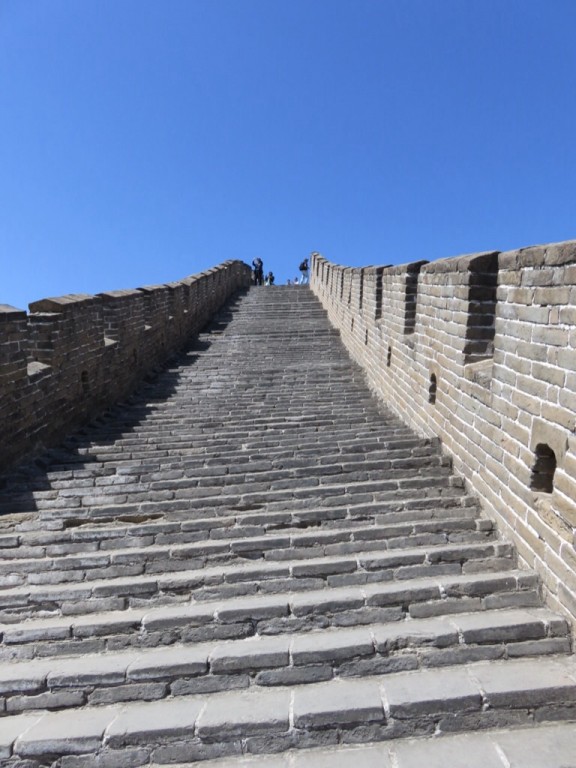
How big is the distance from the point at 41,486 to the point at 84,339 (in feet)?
8.53

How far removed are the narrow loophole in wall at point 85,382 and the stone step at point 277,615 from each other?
3822 millimetres

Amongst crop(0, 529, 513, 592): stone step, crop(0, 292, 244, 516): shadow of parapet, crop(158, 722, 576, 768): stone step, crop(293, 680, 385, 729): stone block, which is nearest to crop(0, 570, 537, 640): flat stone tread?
crop(0, 529, 513, 592): stone step

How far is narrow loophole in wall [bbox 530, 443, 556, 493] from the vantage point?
3.12 metres

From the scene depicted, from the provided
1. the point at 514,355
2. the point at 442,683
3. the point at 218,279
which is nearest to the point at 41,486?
the point at 442,683

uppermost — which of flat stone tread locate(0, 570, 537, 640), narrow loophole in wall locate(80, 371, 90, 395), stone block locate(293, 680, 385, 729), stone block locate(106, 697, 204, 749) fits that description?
narrow loophole in wall locate(80, 371, 90, 395)

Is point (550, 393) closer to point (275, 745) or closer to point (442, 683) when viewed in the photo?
point (442, 683)

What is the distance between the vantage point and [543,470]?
3.15 metres

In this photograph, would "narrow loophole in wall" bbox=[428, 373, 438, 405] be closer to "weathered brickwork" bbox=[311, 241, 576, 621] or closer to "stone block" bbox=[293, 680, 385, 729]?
"weathered brickwork" bbox=[311, 241, 576, 621]

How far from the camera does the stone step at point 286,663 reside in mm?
2916

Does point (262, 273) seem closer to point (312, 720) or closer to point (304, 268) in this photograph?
point (304, 268)

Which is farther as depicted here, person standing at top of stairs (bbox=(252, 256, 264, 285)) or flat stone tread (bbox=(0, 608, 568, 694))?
Answer: person standing at top of stairs (bbox=(252, 256, 264, 285))

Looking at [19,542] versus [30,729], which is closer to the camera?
[30,729]

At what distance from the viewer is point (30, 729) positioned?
9.14 feet

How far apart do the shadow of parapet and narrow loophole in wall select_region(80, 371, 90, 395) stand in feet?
1.21
